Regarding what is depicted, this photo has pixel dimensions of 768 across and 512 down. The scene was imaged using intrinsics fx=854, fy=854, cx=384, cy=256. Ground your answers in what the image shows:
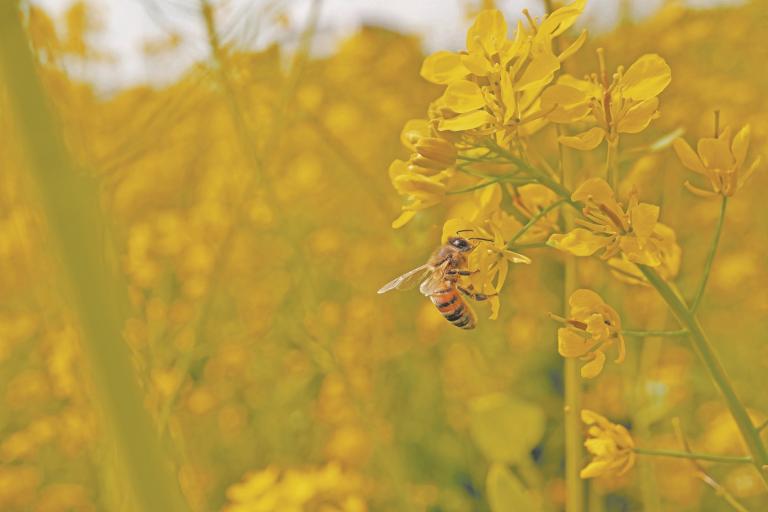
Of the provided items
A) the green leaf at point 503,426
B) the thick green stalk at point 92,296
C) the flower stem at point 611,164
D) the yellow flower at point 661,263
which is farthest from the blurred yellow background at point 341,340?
the thick green stalk at point 92,296

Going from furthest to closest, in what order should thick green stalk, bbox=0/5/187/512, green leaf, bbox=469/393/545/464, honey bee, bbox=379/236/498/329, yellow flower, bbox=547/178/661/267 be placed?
green leaf, bbox=469/393/545/464 < honey bee, bbox=379/236/498/329 < yellow flower, bbox=547/178/661/267 < thick green stalk, bbox=0/5/187/512

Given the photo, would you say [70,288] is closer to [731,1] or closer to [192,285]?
[192,285]

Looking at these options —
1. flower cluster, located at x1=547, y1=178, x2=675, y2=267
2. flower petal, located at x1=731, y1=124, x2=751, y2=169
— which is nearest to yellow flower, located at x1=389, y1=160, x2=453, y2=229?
flower cluster, located at x1=547, y1=178, x2=675, y2=267

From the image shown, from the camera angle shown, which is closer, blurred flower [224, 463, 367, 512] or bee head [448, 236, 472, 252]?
bee head [448, 236, 472, 252]

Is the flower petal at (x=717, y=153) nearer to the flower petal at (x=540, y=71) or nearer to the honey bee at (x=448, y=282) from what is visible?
the flower petal at (x=540, y=71)

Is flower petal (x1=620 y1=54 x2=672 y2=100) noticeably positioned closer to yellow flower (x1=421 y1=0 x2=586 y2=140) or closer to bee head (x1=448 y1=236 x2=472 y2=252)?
yellow flower (x1=421 y1=0 x2=586 y2=140)

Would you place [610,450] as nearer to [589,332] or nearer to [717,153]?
[589,332]

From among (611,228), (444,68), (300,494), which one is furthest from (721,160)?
(300,494)
